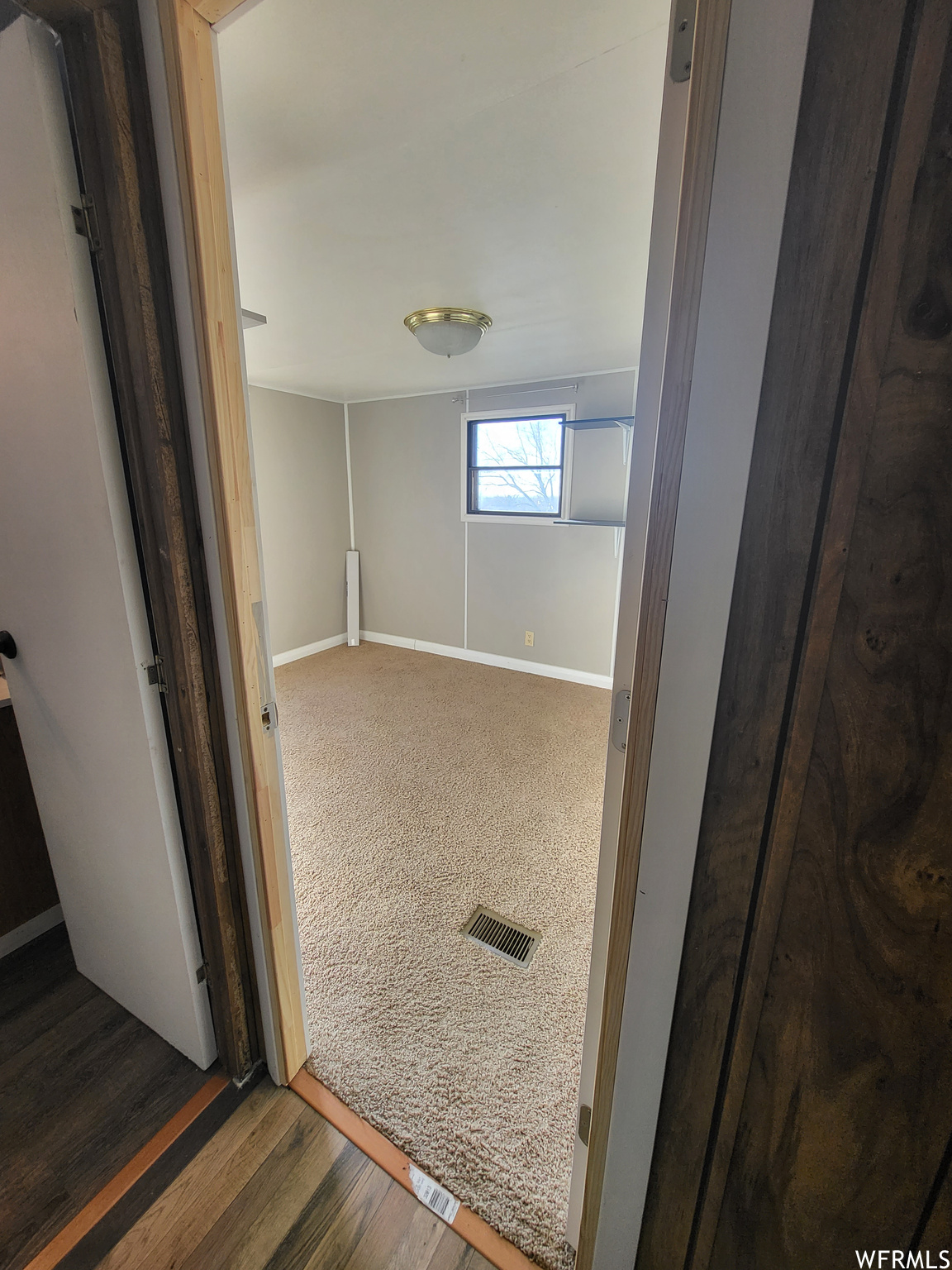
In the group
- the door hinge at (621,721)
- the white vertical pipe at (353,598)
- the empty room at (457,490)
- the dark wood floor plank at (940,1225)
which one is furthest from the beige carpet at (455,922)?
the white vertical pipe at (353,598)

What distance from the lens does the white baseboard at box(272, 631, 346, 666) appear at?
4379 mm

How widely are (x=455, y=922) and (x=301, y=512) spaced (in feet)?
12.1

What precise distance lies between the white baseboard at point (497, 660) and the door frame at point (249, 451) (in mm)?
3115

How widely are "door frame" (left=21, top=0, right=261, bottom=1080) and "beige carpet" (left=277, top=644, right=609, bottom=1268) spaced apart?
1.61 feet

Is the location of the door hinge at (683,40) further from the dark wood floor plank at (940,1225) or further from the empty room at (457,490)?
the dark wood floor plank at (940,1225)

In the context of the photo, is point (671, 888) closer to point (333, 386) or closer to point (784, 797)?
point (784, 797)

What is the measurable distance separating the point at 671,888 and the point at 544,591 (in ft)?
11.5

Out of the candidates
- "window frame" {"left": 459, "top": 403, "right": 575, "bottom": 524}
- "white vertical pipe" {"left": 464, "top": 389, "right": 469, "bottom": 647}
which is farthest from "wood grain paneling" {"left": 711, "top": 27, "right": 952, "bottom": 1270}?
"white vertical pipe" {"left": 464, "top": 389, "right": 469, "bottom": 647}

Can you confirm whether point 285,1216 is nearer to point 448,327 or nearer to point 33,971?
point 33,971

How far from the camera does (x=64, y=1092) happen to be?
4.07ft

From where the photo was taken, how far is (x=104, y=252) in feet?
2.85

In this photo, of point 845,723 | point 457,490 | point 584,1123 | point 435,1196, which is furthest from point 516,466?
point 435,1196

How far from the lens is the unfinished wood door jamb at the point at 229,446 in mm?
791

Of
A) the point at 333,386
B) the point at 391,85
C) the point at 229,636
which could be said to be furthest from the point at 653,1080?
the point at 333,386
